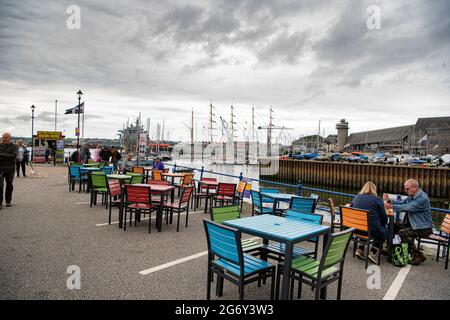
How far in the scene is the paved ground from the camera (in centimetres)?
407

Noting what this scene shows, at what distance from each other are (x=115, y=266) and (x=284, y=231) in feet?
8.94

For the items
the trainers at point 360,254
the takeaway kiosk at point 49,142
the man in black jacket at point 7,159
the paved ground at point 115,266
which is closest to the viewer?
the paved ground at point 115,266

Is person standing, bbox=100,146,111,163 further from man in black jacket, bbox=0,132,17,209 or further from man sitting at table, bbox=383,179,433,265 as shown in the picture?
man sitting at table, bbox=383,179,433,265

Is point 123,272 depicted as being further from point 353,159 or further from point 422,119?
point 422,119

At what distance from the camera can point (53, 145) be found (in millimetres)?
31734

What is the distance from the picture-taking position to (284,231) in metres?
3.99

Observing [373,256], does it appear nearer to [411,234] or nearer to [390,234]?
[390,234]

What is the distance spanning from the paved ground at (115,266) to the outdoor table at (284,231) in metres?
0.90

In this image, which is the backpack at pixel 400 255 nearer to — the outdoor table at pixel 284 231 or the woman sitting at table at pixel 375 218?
the woman sitting at table at pixel 375 218

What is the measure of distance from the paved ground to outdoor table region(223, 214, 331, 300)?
2.96 feet

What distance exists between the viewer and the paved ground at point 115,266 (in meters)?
4.07

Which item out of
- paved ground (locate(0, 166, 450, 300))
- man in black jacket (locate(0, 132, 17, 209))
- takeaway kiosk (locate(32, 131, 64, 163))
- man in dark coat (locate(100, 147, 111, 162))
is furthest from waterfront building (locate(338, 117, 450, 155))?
man in black jacket (locate(0, 132, 17, 209))

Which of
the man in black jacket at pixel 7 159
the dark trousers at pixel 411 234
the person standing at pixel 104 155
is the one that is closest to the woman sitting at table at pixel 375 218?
the dark trousers at pixel 411 234

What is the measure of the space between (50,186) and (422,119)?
370ft
